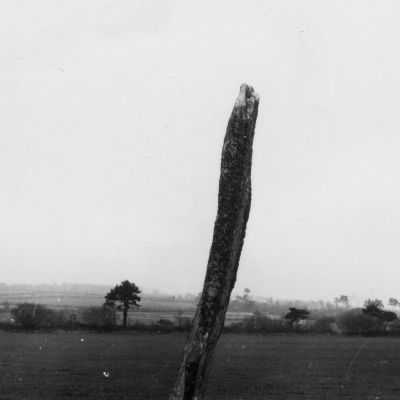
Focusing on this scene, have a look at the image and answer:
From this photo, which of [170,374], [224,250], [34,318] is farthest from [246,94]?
[34,318]

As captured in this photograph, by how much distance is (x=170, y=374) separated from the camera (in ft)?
108

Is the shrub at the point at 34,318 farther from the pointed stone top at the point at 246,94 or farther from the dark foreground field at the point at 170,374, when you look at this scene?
the pointed stone top at the point at 246,94

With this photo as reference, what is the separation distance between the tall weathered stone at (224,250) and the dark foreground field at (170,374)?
16.7 meters

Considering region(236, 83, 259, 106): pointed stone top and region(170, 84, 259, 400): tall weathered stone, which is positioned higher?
region(236, 83, 259, 106): pointed stone top

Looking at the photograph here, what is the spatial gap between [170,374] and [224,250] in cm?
2687

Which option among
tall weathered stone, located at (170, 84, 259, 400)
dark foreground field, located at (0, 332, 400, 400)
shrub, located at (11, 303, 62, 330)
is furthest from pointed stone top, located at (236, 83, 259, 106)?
shrub, located at (11, 303, 62, 330)

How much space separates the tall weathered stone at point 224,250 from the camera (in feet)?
25.0

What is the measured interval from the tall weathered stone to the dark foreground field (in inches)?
659

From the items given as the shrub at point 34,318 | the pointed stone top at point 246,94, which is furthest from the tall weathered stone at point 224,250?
the shrub at point 34,318

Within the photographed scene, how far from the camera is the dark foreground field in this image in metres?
25.9

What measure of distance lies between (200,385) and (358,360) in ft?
139

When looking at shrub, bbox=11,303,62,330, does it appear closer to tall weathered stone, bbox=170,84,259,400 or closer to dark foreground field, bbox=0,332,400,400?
dark foreground field, bbox=0,332,400,400

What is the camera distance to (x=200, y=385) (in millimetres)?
7648

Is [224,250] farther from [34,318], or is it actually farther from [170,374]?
[34,318]
